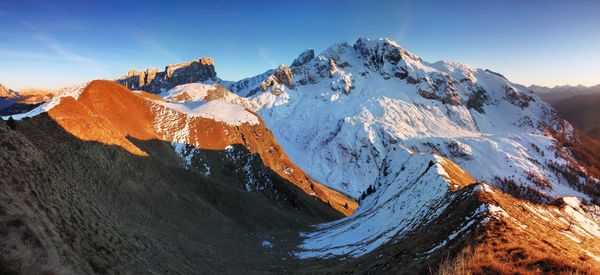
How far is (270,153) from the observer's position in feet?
474

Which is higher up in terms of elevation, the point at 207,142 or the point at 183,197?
the point at 207,142

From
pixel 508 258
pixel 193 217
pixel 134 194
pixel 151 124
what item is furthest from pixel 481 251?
pixel 151 124

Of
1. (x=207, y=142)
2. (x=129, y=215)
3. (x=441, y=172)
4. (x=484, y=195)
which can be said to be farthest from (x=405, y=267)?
(x=207, y=142)

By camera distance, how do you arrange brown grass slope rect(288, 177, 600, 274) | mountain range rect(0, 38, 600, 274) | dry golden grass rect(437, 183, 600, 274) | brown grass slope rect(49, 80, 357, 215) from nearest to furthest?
dry golden grass rect(437, 183, 600, 274), brown grass slope rect(288, 177, 600, 274), mountain range rect(0, 38, 600, 274), brown grass slope rect(49, 80, 357, 215)

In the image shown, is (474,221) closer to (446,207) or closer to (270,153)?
(446,207)

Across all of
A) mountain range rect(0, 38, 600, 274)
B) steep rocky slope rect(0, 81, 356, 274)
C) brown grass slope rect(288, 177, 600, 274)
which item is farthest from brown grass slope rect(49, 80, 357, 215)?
brown grass slope rect(288, 177, 600, 274)

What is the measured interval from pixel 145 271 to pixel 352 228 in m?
41.1

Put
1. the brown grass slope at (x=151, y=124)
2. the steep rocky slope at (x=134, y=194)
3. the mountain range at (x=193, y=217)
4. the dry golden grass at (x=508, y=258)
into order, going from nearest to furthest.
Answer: the dry golden grass at (x=508, y=258)
the mountain range at (x=193, y=217)
the steep rocky slope at (x=134, y=194)
the brown grass slope at (x=151, y=124)

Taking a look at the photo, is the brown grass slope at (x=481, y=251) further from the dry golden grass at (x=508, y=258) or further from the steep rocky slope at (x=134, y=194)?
the steep rocky slope at (x=134, y=194)

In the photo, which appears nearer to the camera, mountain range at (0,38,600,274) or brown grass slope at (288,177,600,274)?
brown grass slope at (288,177,600,274)

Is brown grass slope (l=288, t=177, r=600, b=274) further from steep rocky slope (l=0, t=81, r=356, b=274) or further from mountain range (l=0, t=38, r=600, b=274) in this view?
steep rocky slope (l=0, t=81, r=356, b=274)

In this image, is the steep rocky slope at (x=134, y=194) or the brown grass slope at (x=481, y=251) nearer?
the brown grass slope at (x=481, y=251)

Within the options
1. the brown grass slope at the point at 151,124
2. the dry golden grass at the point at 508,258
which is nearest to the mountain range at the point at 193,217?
the dry golden grass at the point at 508,258

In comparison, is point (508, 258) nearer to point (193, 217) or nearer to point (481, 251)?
point (481, 251)
